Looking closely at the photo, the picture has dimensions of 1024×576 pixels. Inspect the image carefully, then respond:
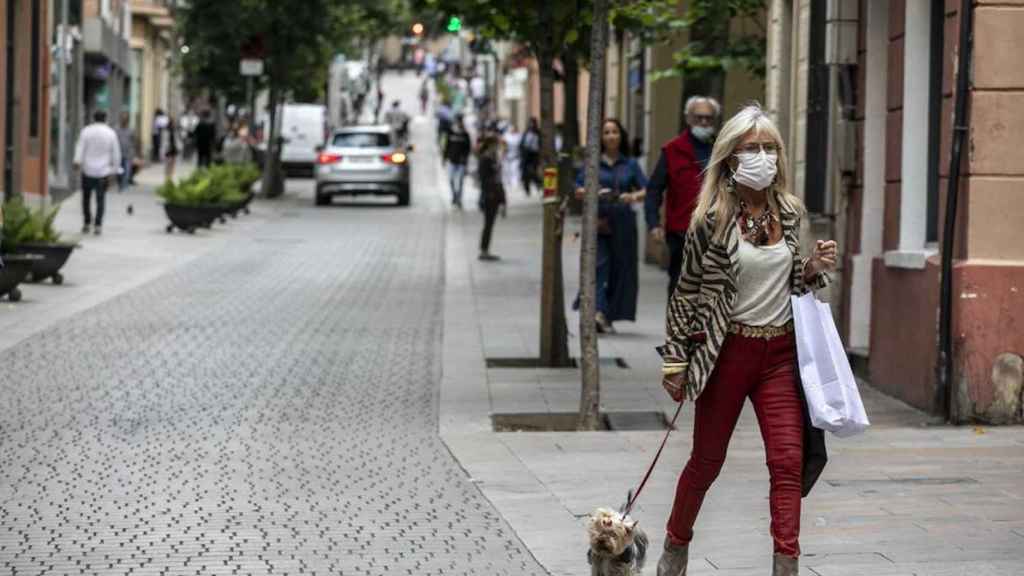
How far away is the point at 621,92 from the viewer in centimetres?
3372

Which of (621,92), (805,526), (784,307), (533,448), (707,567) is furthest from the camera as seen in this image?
(621,92)

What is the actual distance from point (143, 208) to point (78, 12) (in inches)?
285

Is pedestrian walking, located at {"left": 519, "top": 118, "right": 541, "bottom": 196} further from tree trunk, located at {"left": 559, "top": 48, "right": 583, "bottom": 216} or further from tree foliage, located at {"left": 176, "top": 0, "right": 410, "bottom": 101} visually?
tree trunk, located at {"left": 559, "top": 48, "right": 583, "bottom": 216}

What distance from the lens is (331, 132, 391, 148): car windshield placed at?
42844mm

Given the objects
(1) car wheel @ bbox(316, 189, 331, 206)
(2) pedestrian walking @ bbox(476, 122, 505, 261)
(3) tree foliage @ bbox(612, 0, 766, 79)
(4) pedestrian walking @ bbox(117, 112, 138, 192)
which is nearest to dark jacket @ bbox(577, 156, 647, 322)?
(3) tree foliage @ bbox(612, 0, 766, 79)

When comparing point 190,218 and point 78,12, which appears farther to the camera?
point 78,12

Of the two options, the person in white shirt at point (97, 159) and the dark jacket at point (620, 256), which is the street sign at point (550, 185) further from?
the person in white shirt at point (97, 159)

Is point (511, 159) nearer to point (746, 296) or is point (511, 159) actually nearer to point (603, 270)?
point (603, 270)

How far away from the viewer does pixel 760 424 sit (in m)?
6.70

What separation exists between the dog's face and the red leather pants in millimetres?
535

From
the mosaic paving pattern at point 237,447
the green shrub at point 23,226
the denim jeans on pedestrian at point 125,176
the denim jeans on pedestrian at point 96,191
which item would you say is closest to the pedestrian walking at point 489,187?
the denim jeans on pedestrian at point 96,191

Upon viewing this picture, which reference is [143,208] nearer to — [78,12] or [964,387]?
[78,12]

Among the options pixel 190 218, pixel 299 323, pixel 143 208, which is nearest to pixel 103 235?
pixel 190 218

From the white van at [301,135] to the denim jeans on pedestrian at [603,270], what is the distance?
40.0 metres
